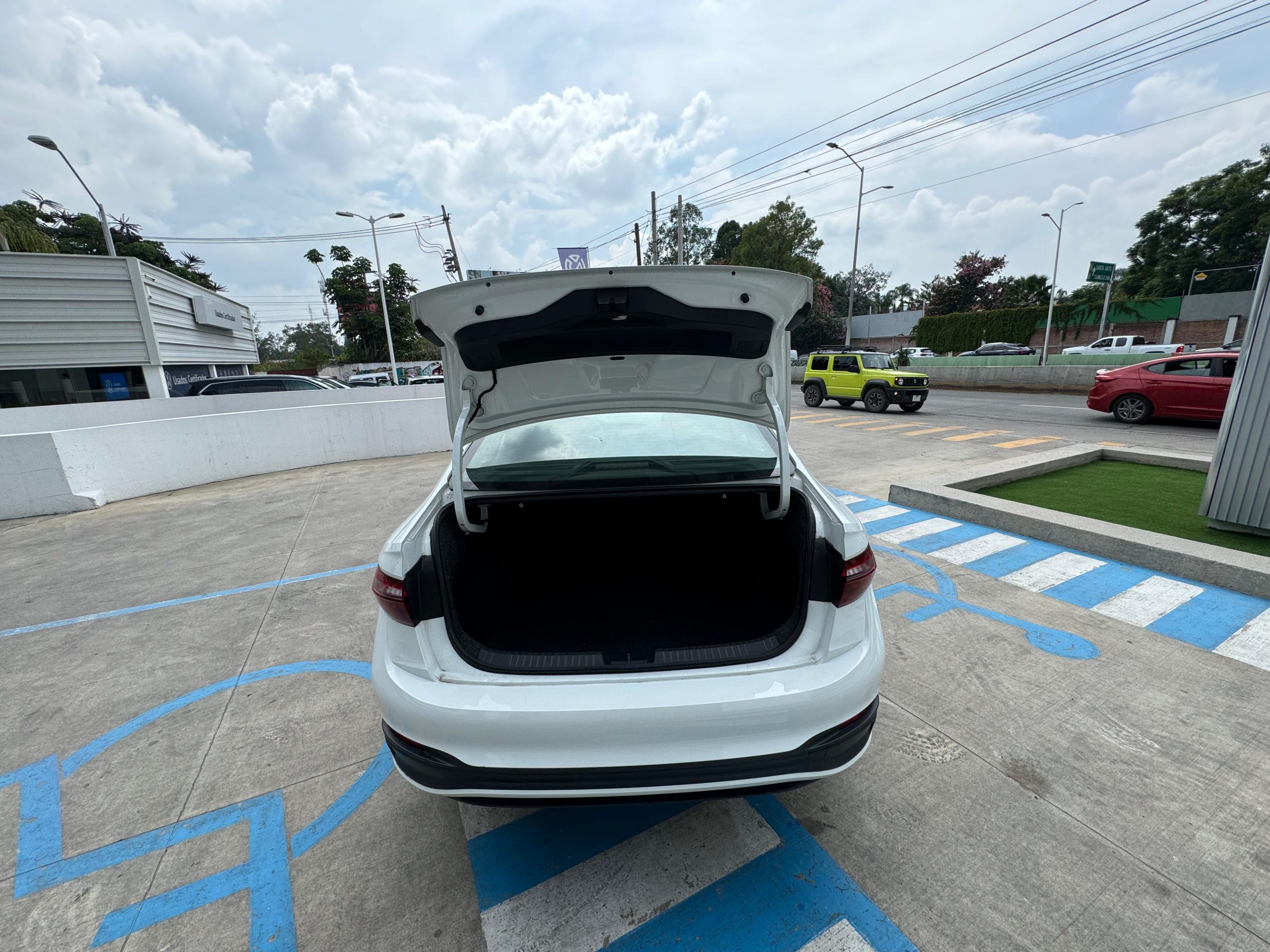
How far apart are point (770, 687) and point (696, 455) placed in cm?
121

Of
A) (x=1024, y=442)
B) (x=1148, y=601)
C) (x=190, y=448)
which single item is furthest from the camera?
(x=1024, y=442)

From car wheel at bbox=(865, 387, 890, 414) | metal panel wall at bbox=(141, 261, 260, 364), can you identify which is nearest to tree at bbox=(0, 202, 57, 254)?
metal panel wall at bbox=(141, 261, 260, 364)

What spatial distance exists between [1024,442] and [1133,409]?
3831mm

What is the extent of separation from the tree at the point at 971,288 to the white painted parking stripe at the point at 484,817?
2010 inches

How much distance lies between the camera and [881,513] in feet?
18.1

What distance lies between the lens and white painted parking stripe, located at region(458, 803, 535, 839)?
191 centimetres

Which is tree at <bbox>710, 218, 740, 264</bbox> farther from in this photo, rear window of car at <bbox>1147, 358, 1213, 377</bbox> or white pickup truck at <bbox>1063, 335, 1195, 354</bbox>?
rear window of car at <bbox>1147, 358, 1213, 377</bbox>

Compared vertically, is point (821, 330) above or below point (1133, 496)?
above

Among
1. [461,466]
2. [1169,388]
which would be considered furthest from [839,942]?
[1169,388]

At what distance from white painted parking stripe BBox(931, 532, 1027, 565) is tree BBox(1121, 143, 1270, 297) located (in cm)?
4513

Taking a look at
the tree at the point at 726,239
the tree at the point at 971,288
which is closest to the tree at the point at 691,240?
the tree at the point at 726,239

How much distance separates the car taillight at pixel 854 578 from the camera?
5.38 ft

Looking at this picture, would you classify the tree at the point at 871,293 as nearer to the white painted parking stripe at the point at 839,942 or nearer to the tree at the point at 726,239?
the tree at the point at 726,239

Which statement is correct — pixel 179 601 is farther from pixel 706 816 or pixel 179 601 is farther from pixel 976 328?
pixel 976 328
